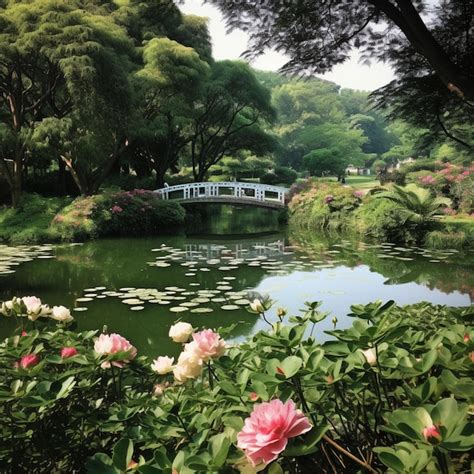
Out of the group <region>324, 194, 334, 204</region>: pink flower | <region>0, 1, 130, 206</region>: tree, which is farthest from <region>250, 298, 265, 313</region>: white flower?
<region>324, 194, 334, 204</region>: pink flower

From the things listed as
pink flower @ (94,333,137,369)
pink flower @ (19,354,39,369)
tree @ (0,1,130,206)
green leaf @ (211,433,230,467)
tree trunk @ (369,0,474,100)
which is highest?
tree @ (0,1,130,206)

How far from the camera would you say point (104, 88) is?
11.0 m

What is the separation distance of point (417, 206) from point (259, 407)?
34.4ft

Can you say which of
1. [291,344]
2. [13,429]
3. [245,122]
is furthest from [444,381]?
[245,122]

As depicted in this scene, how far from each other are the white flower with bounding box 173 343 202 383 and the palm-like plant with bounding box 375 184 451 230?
9.69m

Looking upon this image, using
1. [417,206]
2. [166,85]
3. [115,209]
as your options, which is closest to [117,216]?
[115,209]

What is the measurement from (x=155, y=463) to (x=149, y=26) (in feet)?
56.2

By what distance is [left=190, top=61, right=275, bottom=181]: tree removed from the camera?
1808 centimetres

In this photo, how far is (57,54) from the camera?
10086 millimetres

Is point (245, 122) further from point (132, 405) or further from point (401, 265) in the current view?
point (132, 405)

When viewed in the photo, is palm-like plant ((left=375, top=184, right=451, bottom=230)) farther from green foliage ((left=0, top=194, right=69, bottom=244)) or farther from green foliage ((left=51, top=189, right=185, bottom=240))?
green foliage ((left=0, top=194, right=69, bottom=244))

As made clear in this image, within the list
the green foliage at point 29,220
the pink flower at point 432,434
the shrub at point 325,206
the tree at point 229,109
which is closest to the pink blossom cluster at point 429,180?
the shrub at point 325,206

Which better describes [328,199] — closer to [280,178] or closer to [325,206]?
[325,206]

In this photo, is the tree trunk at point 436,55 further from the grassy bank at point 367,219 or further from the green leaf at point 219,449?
the grassy bank at point 367,219
